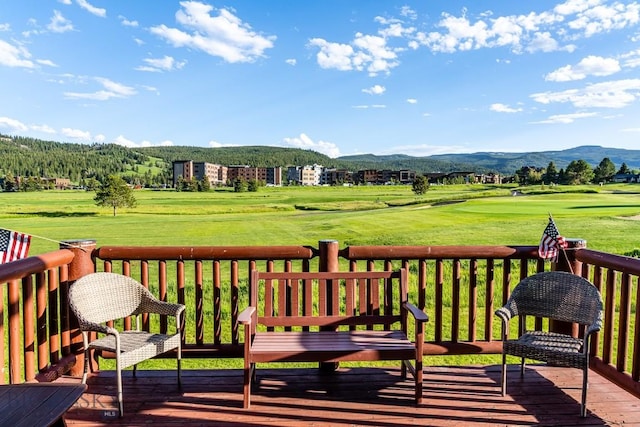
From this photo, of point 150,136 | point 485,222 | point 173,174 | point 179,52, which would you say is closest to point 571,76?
point 485,222

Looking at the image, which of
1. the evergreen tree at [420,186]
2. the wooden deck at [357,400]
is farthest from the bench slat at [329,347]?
the evergreen tree at [420,186]

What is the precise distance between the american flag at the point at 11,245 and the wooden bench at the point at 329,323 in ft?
5.62

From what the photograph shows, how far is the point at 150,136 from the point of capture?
170m

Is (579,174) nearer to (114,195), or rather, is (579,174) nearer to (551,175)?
(551,175)

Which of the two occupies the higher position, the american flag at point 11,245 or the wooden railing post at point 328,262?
the american flag at point 11,245

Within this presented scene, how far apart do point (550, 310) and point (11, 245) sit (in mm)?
4211

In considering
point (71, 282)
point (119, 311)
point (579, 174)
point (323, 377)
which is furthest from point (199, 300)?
point (579, 174)

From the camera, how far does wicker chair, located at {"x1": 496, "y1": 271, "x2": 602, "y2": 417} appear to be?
313cm

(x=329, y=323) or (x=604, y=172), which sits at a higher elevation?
(x=604, y=172)

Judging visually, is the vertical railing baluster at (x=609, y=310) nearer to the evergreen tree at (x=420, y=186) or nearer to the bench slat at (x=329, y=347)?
the bench slat at (x=329, y=347)

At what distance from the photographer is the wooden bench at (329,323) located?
3.00m

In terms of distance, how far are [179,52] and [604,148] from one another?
20639cm

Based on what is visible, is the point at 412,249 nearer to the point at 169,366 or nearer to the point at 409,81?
the point at 169,366

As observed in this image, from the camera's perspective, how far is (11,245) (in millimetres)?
3102
